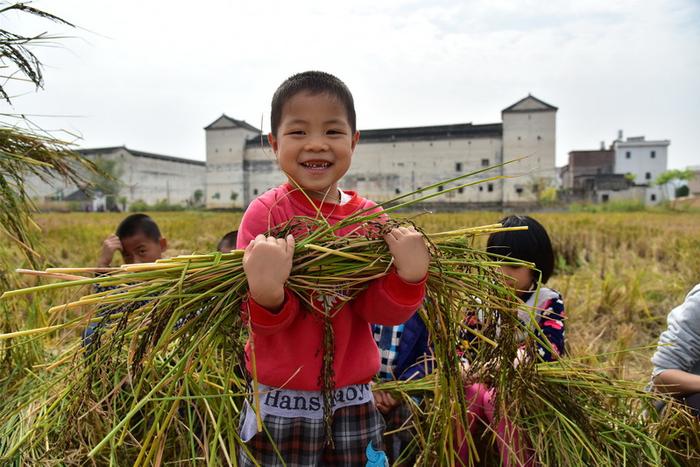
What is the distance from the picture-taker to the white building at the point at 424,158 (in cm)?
3466

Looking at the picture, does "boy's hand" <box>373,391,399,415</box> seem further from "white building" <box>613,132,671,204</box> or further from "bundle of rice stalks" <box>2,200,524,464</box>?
"white building" <box>613,132,671,204</box>

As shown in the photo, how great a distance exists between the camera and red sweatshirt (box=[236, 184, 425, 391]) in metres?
1.03

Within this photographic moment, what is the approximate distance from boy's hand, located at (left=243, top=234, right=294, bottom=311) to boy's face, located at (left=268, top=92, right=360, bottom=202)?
288 mm

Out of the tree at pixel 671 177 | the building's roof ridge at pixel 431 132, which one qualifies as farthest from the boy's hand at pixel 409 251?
the tree at pixel 671 177

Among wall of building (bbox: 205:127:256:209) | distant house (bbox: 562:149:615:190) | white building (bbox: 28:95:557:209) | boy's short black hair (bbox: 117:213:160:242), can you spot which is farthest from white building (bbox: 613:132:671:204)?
boy's short black hair (bbox: 117:213:160:242)

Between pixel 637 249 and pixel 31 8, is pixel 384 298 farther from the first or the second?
pixel 637 249

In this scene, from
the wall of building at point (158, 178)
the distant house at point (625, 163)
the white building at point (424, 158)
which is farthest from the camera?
the distant house at point (625, 163)

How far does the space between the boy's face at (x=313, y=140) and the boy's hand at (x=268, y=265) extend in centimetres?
29

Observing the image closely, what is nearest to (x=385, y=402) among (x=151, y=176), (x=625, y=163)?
(x=151, y=176)

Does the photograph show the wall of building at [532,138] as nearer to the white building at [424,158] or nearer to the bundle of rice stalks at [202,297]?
the white building at [424,158]

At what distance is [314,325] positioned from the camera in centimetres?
118

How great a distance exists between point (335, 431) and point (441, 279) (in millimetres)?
551

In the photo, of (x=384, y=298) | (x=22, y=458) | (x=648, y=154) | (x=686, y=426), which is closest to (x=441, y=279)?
(x=384, y=298)

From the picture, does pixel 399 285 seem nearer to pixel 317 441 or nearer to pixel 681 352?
pixel 317 441
